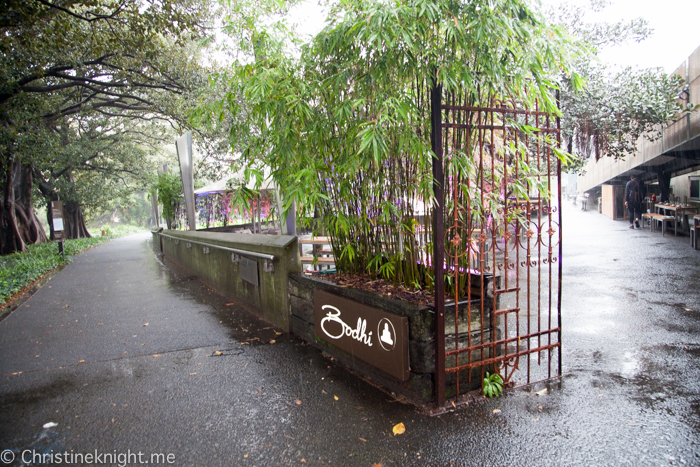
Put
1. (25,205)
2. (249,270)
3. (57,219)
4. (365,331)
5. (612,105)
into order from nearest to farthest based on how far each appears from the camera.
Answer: (365,331), (249,270), (612,105), (57,219), (25,205)

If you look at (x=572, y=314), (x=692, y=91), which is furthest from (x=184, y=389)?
(x=692, y=91)

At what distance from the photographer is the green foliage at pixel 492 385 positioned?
10.9 ft

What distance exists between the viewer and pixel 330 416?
123 inches

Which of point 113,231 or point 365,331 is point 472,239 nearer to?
point 365,331

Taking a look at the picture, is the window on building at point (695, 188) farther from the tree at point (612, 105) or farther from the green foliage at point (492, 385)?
the green foliage at point (492, 385)

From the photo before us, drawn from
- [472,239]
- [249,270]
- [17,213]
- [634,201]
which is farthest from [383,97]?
[17,213]

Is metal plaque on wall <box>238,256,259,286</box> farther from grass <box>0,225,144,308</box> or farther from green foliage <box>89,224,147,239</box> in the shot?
green foliage <box>89,224,147,239</box>

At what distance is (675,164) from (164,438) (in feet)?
63.7

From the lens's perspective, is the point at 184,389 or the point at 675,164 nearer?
the point at 184,389

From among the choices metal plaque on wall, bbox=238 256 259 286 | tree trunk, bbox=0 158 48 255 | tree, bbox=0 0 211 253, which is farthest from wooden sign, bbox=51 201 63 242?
metal plaque on wall, bbox=238 256 259 286

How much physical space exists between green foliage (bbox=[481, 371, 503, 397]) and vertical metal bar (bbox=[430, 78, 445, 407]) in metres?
0.41

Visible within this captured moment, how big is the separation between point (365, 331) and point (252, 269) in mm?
2786

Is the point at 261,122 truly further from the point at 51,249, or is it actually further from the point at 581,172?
the point at 51,249

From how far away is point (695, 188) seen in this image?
1532 cm
